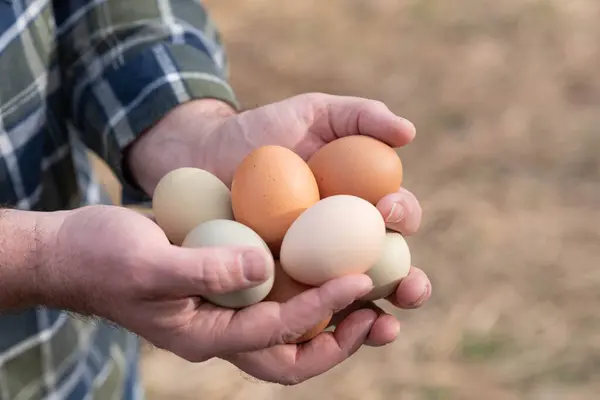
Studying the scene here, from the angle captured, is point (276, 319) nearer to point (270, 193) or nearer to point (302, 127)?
point (270, 193)

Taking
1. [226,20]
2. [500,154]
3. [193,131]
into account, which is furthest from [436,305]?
[226,20]

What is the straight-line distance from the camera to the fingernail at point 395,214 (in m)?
0.73

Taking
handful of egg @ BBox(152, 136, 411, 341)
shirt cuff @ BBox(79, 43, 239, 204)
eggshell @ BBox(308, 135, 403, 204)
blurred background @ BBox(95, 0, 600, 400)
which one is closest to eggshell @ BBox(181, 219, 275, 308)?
handful of egg @ BBox(152, 136, 411, 341)

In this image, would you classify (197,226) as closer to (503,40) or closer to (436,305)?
(436,305)

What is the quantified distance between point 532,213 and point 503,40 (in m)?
0.80

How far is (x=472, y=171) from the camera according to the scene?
1984 mm

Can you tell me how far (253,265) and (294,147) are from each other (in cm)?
26

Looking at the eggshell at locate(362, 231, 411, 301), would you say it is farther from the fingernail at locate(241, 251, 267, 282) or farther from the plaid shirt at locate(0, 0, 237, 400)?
the plaid shirt at locate(0, 0, 237, 400)

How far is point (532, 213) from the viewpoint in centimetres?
185

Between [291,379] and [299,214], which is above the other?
[299,214]

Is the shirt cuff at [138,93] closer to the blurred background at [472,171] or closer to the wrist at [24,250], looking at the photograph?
the wrist at [24,250]

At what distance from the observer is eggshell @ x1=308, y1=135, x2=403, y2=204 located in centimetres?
75

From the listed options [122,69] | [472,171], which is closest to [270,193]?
[122,69]

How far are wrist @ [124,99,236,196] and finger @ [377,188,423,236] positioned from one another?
0.69ft
